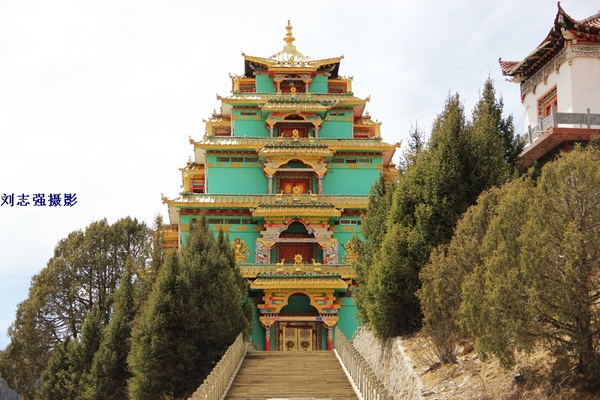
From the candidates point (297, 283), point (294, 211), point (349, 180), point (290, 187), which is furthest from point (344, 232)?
point (297, 283)

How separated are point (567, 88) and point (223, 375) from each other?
16.5 meters

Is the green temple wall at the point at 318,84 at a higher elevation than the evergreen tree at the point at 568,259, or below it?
higher

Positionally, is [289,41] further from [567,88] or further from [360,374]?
[360,374]

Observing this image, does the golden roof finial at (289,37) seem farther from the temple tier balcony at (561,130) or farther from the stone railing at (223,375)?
the stone railing at (223,375)

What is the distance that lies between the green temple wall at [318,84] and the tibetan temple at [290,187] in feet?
0.20

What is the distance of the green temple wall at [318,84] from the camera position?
42.4 m

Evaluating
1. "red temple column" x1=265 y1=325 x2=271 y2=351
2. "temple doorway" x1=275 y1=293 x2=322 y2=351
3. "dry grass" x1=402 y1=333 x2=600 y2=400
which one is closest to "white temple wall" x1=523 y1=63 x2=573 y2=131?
"dry grass" x1=402 y1=333 x2=600 y2=400

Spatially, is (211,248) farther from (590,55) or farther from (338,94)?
(338,94)

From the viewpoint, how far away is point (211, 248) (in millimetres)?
23547

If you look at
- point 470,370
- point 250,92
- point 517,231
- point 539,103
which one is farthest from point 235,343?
point 250,92

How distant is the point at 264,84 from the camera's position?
139ft

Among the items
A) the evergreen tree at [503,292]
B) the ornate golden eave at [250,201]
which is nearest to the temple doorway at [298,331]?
the ornate golden eave at [250,201]

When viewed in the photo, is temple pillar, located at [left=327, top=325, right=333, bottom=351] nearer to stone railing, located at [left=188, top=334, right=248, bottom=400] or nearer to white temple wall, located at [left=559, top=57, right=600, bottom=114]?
stone railing, located at [left=188, top=334, right=248, bottom=400]

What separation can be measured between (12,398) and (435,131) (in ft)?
194
